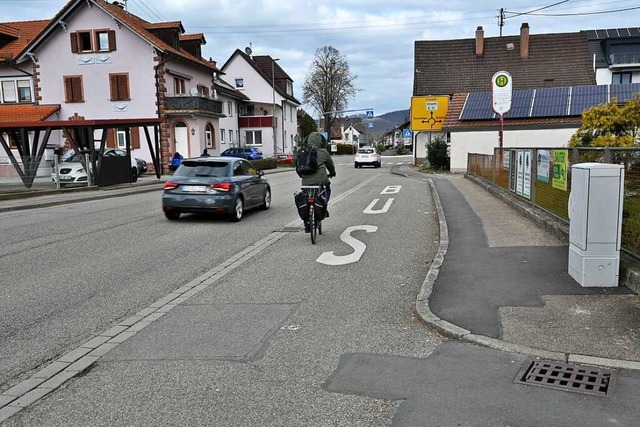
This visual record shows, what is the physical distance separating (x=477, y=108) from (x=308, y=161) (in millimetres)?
26546

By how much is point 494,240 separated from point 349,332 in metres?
5.16

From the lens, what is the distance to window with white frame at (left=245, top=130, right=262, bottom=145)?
62969 millimetres

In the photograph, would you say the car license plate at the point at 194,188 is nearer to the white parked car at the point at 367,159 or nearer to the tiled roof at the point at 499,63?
the white parked car at the point at 367,159

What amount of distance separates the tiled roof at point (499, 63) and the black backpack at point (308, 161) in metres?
42.8

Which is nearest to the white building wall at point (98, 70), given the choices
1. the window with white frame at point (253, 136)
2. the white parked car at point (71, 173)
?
the white parked car at point (71, 173)

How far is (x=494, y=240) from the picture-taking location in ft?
32.4

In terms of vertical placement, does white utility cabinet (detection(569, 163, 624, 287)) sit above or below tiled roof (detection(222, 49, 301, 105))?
below

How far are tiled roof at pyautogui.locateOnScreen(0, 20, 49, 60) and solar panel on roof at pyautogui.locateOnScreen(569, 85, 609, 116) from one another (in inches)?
1417

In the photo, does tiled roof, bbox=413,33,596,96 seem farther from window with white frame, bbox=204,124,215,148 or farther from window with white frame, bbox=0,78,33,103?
window with white frame, bbox=0,78,33,103

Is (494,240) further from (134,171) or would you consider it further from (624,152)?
(134,171)

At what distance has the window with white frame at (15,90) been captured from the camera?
41.0 m

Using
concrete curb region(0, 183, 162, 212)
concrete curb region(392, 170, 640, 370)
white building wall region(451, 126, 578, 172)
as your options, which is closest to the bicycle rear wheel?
concrete curb region(392, 170, 640, 370)

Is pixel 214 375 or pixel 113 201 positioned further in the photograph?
pixel 113 201

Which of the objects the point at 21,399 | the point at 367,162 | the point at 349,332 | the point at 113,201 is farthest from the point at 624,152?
the point at 367,162
